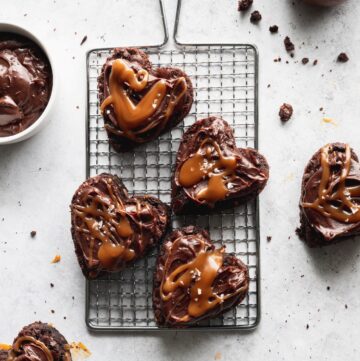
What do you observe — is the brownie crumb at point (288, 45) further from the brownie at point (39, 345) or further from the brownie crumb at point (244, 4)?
the brownie at point (39, 345)

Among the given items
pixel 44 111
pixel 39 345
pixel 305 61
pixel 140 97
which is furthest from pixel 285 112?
pixel 39 345

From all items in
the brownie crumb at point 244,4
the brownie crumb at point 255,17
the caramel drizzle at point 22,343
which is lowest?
the caramel drizzle at point 22,343

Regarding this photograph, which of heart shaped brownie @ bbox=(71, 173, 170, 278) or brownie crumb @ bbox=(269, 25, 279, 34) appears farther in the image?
brownie crumb @ bbox=(269, 25, 279, 34)

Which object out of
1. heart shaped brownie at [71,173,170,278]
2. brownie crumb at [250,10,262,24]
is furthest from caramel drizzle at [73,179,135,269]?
brownie crumb at [250,10,262,24]

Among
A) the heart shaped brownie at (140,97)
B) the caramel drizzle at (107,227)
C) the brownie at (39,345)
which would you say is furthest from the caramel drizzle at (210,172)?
the brownie at (39,345)

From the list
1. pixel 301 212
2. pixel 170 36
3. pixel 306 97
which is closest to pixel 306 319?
pixel 301 212

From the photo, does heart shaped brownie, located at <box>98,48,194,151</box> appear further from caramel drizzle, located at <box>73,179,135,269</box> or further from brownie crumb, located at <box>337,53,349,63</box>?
brownie crumb, located at <box>337,53,349,63</box>

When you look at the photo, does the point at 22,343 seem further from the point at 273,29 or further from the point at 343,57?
the point at 343,57
